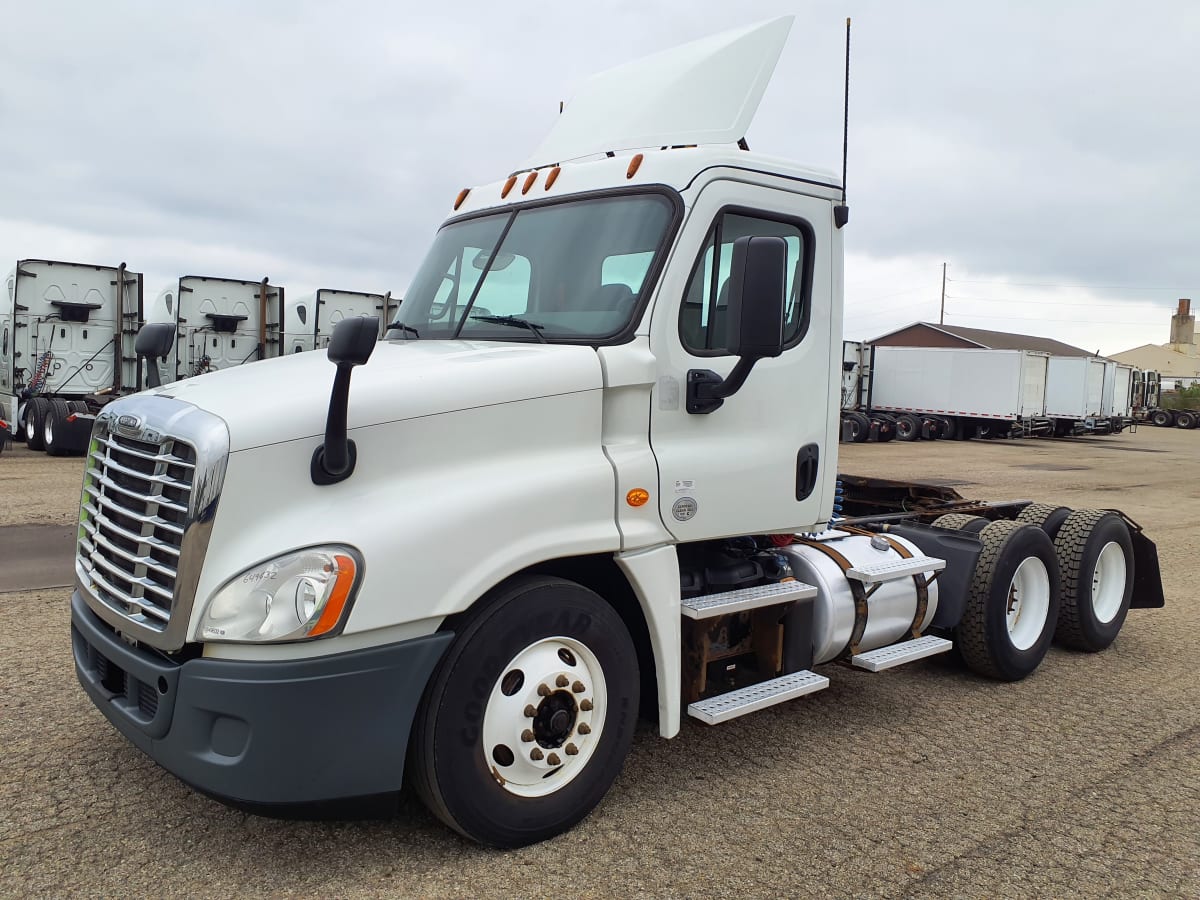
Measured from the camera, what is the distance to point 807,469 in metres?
4.50

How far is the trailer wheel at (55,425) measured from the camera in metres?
17.0

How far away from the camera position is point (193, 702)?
9.97ft

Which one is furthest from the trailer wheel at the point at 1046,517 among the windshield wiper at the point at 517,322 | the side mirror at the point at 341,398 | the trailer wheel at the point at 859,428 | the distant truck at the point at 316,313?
the trailer wheel at the point at 859,428

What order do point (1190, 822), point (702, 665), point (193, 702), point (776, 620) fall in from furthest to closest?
point (776, 620) < point (702, 665) < point (1190, 822) < point (193, 702)

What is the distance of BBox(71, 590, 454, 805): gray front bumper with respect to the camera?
2.97 metres

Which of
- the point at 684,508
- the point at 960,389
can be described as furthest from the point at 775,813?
the point at 960,389

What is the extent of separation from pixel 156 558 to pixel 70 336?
1725 cm

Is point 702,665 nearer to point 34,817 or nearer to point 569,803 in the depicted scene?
point 569,803

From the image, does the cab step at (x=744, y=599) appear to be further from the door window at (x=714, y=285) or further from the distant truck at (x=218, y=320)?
the distant truck at (x=218, y=320)

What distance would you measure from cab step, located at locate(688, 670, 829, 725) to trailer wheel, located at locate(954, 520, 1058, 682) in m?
1.48

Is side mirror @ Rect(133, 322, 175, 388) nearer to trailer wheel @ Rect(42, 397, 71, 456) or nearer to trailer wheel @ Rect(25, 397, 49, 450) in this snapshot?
trailer wheel @ Rect(42, 397, 71, 456)

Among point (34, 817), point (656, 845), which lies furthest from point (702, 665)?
point (34, 817)

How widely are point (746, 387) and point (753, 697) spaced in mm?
1319

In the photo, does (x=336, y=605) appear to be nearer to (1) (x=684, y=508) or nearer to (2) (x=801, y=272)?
(1) (x=684, y=508)
